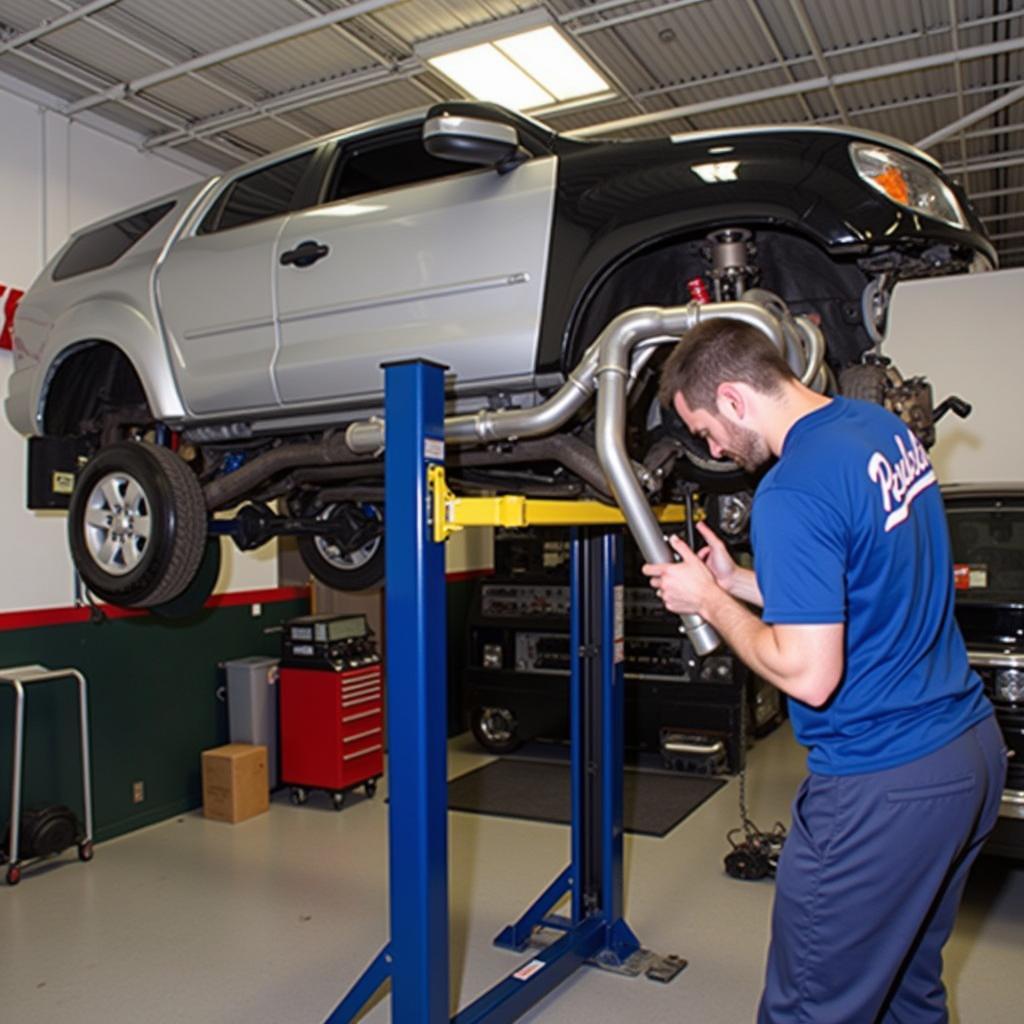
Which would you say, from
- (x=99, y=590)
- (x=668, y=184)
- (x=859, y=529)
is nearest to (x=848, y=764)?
(x=859, y=529)

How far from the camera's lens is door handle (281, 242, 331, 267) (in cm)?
302

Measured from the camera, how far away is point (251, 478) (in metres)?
3.35

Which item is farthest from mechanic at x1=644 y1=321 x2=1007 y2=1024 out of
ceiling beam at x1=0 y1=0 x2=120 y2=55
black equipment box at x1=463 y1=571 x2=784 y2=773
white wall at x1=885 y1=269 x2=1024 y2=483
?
white wall at x1=885 y1=269 x2=1024 y2=483

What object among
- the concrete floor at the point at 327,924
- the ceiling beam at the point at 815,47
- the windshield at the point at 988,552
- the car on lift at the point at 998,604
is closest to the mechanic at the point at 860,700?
the concrete floor at the point at 327,924

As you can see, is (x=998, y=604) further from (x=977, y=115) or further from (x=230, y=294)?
(x=230, y=294)

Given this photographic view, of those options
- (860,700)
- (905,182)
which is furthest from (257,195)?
(860,700)

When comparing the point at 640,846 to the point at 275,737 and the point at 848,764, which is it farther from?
the point at 848,764

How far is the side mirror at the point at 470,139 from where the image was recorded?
8.34 ft

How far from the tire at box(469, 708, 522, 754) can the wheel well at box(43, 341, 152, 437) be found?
3.60 metres

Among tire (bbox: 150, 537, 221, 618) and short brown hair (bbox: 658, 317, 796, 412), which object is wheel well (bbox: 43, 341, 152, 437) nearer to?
tire (bbox: 150, 537, 221, 618)

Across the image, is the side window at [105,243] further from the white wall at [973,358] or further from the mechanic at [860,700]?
the white wall at [973,358]

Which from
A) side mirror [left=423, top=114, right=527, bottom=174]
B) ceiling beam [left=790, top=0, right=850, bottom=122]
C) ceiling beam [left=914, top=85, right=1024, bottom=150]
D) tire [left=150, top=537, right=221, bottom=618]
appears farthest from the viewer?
ceiling beam [left=914, top=85, right=1024, bottom=150]

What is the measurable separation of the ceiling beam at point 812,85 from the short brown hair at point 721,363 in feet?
11.7

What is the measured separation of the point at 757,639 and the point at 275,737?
4595mm
